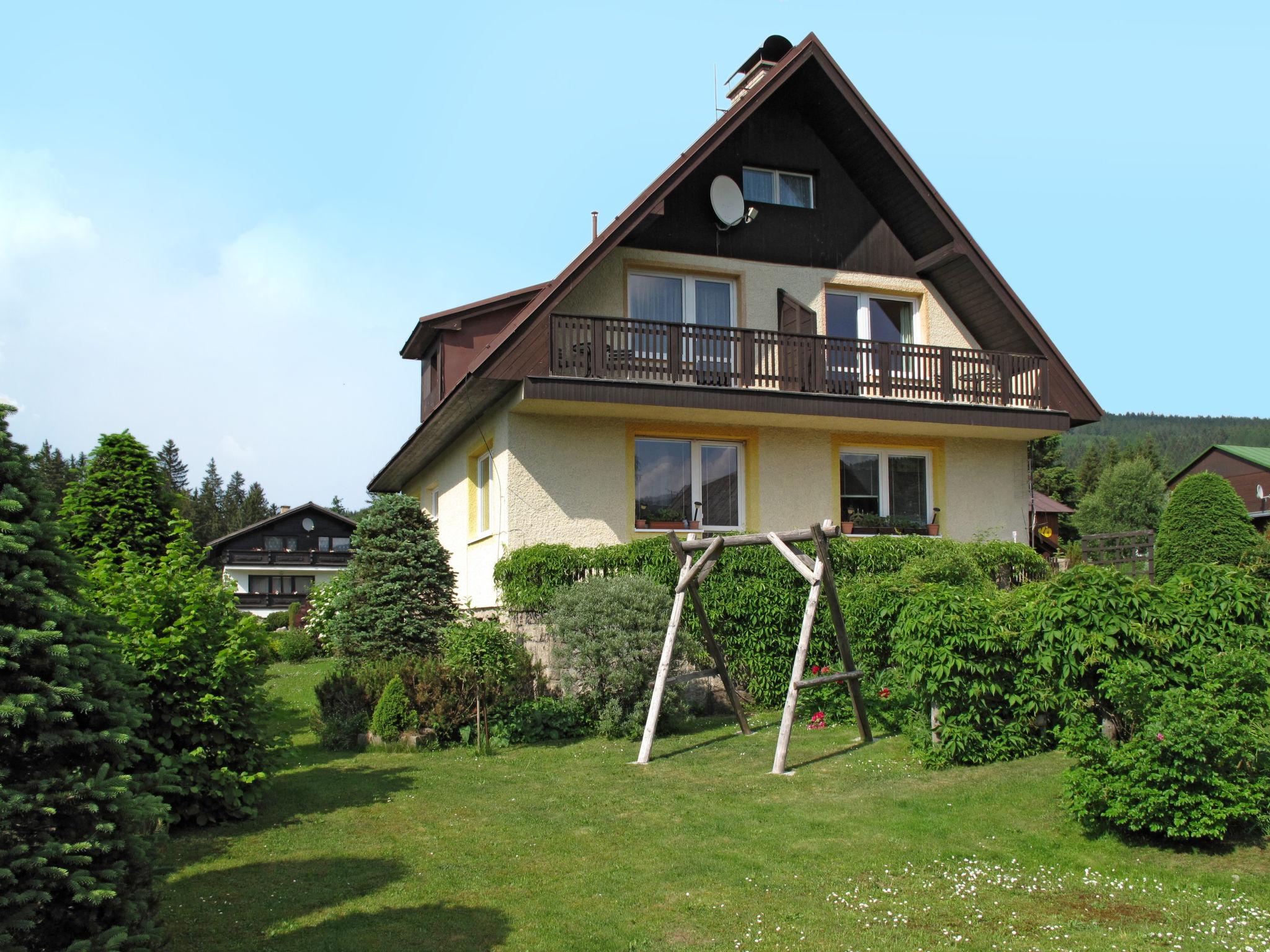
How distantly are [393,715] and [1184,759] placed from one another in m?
8.83

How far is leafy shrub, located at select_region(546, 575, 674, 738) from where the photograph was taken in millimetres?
13172

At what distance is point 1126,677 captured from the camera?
26.0 ft

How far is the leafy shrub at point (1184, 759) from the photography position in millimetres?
7215

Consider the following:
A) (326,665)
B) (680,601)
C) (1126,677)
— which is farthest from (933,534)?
(326,665)

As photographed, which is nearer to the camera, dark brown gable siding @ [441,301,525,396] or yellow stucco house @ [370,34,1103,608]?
yellow stucco house @ [370,34,1103,608]

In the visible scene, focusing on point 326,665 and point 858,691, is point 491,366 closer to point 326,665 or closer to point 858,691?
point 858,691

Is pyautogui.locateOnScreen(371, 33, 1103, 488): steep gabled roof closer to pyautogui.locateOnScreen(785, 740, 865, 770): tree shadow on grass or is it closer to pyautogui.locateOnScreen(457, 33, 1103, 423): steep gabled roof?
pyautogui.locateOnScreen(457, 33, 1103, 423): steep gabled roof

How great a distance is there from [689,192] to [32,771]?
15.8 meters

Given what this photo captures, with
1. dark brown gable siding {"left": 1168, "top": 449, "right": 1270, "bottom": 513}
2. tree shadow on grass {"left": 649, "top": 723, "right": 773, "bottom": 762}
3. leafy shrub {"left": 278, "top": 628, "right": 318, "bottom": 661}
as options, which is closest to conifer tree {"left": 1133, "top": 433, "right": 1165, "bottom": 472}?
dark brown gable siding {"left": 1168, "top": 449, "right": 1270, "bottom": 513}

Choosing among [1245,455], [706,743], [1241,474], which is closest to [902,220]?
[706,743]

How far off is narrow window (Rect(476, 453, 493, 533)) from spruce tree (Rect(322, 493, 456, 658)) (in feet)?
10.1

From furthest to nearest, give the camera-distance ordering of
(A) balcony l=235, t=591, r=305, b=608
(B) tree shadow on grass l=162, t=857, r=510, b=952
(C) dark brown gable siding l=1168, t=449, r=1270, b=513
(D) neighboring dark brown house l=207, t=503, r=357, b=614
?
(C) dark brown gable siding l=1168, t=449, r=1270, b=513 < (D) neighboring dark brown house l=207, t=503, r=357, b=614 < (A) balcony l=235, t=591, r=305, b=608 < (B) tree shadow on grass l=162, t=857, r=510, b=952

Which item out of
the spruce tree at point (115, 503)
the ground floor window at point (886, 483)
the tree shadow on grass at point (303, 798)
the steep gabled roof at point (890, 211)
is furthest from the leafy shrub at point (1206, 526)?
the spruce tree at point (115, 503)

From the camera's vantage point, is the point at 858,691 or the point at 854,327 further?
the point at 854,327
